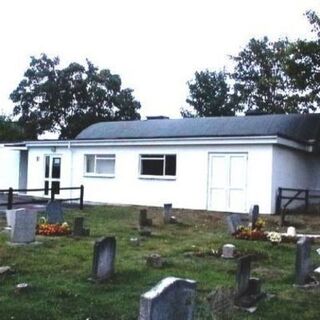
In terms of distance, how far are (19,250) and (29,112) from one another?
4078cm

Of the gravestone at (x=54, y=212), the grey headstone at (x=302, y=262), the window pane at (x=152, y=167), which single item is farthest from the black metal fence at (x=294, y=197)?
the grey headstone at (x=302, y=262)

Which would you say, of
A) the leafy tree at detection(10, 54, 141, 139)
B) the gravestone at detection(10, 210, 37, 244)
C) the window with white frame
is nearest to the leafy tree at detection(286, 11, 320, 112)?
the window with white frame

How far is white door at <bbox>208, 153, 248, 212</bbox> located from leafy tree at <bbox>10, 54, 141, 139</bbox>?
2843cm

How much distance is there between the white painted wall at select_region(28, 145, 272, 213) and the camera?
2253 centimetres

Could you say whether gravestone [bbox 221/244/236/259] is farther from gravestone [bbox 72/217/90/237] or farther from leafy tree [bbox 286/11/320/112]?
leafy tree [bbox 286/11/320/112]

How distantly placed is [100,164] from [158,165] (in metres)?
3.58

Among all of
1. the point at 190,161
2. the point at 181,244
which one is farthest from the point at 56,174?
the point at 181,244

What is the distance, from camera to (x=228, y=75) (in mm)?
51344

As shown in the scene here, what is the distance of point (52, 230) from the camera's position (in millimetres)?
13484

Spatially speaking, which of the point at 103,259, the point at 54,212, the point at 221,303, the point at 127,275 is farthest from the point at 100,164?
the point at 221,303

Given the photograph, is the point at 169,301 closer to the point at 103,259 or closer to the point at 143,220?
the point at 103,259

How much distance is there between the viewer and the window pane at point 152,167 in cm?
2528

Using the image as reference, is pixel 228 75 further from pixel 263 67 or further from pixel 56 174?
pixel 56 174

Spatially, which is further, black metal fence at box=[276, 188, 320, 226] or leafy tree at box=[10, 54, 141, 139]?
leafy tree at box=[10, 54, 141, 139]
